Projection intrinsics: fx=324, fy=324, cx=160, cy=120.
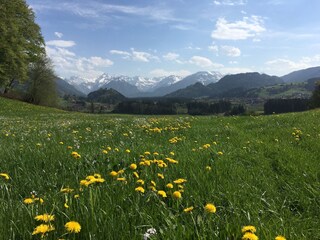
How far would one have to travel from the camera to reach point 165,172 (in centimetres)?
516

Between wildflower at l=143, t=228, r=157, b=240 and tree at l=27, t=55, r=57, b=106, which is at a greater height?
tree at l=27, t=55, r=57, b=106

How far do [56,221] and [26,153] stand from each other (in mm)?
4052

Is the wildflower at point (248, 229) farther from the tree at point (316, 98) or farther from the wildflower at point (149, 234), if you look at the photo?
the tree at point (316, 98)

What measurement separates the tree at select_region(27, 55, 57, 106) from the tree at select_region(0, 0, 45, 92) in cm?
1929

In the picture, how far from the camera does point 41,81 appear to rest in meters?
82.5

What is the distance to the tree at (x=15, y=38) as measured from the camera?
154 ft

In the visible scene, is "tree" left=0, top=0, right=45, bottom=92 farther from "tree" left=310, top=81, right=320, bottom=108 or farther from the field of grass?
"tree" left=310, top=81, right=320, bottom=108

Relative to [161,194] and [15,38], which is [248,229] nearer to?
[161,194]

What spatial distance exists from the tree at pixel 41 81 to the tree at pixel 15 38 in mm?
19288

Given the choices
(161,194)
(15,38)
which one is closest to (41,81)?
(15,38)

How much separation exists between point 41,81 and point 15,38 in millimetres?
34442

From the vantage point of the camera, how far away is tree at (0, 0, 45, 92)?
154 feet

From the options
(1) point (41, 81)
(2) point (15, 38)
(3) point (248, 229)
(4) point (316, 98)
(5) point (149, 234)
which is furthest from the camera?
(4) point (316, 98)

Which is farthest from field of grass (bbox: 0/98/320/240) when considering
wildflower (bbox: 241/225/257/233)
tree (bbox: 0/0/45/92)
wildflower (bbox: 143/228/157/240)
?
tree (bbox: 0/0/45/92)
